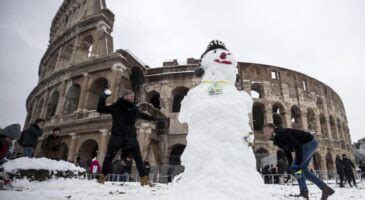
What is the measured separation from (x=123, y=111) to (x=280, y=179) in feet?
28.5

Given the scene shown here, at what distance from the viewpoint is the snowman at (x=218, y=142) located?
2.54m

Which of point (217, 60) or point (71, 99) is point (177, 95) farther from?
point (217, 60)

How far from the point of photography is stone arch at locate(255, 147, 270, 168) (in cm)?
1528

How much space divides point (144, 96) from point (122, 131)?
1327 cm

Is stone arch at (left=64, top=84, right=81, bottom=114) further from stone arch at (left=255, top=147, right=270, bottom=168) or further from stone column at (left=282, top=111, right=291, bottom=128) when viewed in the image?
stone column at (left=282, top=111, right=291, bottom=128)

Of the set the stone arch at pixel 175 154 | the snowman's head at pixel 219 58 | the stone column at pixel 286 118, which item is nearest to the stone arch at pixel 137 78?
the stone arch at pixel 175 154

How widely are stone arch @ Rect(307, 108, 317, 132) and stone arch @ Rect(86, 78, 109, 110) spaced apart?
16804mm

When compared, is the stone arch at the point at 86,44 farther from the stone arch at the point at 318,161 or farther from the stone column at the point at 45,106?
the stone arch at the point at 318,161

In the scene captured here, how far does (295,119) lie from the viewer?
19031 mm

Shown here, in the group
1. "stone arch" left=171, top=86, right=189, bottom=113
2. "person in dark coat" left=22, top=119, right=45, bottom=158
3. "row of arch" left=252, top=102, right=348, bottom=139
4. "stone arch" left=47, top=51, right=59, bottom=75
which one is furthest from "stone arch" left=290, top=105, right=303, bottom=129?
"stone arch" left=47, top=51, right=59, bottom=75

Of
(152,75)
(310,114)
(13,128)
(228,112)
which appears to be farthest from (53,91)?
(310,114)

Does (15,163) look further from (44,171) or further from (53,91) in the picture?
(53,91)

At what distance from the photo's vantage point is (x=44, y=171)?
4.47 meters

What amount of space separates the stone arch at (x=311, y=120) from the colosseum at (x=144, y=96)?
3.3 inches
